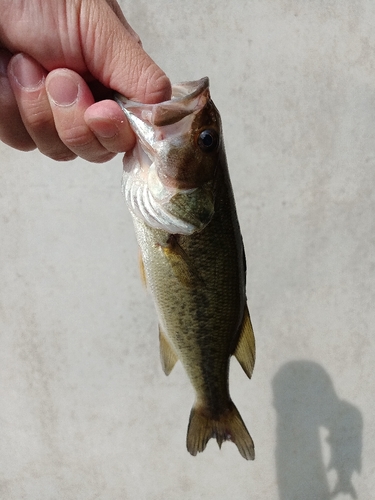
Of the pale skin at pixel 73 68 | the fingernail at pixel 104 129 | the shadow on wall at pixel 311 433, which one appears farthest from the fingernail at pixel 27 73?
the shadow on wall at pixel 311 433

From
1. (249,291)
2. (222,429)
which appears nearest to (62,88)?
(222,429)

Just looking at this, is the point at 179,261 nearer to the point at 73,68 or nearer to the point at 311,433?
the point at 73,68

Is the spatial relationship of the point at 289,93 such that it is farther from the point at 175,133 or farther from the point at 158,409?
the point at 158,409

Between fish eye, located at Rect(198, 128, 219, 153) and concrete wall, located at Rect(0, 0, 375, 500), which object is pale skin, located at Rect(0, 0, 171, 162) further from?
concrete wall, located at Rect(0, 0, 375, 500)

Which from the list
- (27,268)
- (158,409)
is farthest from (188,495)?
(27,268)

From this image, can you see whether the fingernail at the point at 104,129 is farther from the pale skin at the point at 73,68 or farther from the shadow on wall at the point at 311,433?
the shadow on wall at the point at 311,433

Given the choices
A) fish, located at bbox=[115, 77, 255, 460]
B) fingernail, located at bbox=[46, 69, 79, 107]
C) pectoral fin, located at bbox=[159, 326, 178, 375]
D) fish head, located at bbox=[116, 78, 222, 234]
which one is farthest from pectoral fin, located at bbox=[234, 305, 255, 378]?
fingernail, located at bbox=[46, 69, 79, 107]
